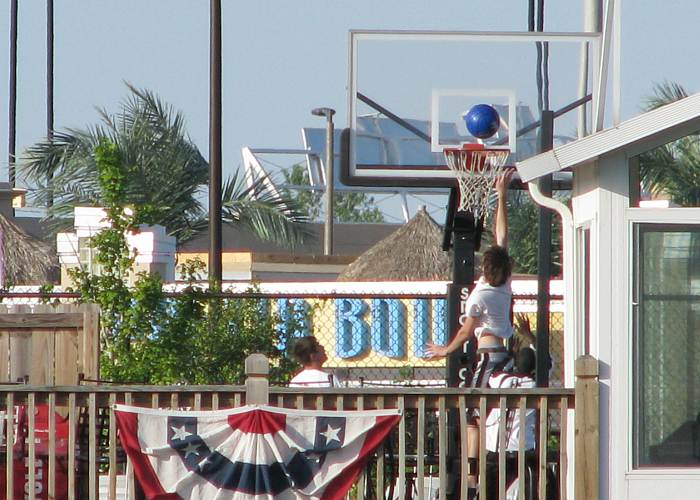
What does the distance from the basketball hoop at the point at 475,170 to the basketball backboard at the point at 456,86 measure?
0.31 meters

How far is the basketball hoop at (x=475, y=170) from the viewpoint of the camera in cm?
981

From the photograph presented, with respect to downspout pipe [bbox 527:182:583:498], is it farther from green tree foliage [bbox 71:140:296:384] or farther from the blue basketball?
green tree foliage [bbox 71:140:296:384]

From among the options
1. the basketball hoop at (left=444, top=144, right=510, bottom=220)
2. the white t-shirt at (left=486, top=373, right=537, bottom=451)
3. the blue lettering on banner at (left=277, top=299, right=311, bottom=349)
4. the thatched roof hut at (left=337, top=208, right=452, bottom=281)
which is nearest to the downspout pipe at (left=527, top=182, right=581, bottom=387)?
the white t-shirt at (left=486, top=373, right=537, bottom=451)

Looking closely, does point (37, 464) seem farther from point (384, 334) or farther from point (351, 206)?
point (351, 206)

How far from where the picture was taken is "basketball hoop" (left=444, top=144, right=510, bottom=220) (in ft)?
32.2

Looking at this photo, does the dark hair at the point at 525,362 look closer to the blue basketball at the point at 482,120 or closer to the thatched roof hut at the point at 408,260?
the blue basketball at the point at 482,120

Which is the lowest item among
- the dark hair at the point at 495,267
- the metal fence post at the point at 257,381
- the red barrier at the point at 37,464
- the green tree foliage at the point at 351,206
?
the red barrier at the point at 37,464

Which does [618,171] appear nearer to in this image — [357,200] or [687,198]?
[687,198]

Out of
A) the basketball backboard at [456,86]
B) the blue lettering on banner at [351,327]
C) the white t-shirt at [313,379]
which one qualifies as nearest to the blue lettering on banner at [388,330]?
the blue lettering on banner at [351,327]

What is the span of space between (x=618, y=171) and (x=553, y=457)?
3.10 meters

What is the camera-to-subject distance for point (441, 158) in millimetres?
10844

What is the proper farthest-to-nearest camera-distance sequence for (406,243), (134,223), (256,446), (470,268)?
1. (406,243)
2. (134,223)
3. (470,268)
4. (256,446)

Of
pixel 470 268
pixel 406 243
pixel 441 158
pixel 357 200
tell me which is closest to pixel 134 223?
pixel 441 158

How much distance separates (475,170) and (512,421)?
2.40m
